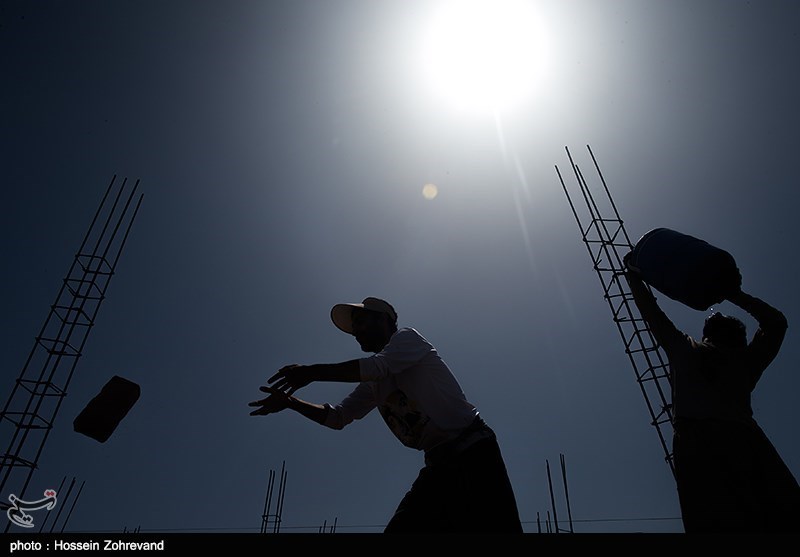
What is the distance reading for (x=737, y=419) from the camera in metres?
1.92

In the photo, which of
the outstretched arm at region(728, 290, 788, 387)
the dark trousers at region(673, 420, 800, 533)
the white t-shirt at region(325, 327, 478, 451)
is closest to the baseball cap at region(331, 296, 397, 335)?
the white t-shirt at region(325, 327, 478, 451)

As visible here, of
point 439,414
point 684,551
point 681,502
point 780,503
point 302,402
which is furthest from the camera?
point 302,402

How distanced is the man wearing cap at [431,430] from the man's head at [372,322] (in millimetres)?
310

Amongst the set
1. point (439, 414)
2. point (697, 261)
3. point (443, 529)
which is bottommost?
point (443, 529)

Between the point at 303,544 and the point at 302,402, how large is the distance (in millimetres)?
1408

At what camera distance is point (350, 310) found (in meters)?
2.64

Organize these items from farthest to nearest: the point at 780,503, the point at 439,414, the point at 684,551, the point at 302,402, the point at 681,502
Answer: the point at 302,402, the point at 439,414, the point at 681,502, the point at 780,503, the point at 684,551

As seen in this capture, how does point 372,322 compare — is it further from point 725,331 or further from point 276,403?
point 725,331

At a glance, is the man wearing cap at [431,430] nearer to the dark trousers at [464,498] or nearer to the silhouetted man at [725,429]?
the dark trousers at [464,498]

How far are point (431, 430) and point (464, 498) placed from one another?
29 centimetres

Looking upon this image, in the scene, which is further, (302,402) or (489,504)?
(302,402)

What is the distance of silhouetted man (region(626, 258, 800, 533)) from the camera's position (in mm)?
1716

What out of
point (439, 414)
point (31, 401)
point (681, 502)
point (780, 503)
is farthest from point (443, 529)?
point (31, 401)

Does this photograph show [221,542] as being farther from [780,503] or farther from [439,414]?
[780,503]
